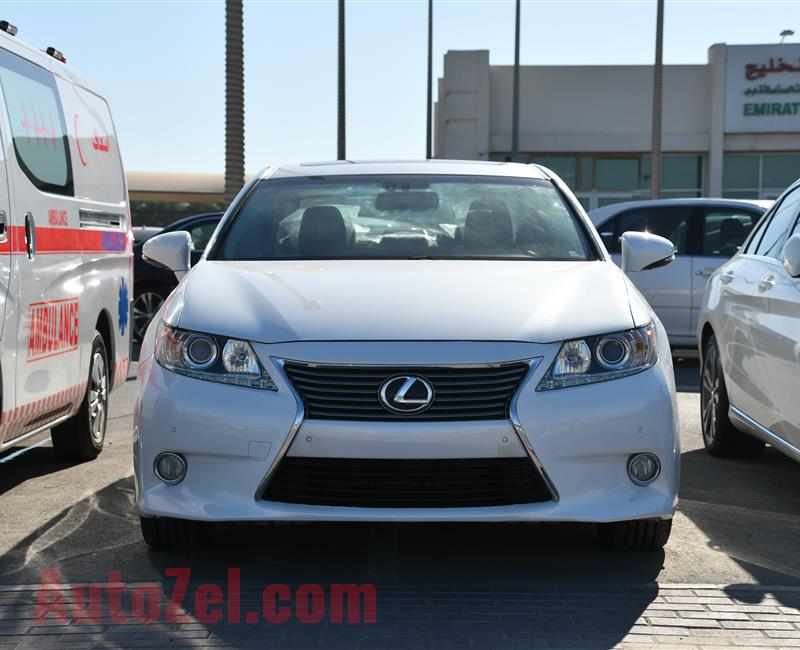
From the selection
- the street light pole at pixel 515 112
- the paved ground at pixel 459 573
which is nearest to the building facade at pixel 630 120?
the street light pole at pixel 515 112

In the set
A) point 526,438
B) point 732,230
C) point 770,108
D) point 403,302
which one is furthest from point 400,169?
point 770,108

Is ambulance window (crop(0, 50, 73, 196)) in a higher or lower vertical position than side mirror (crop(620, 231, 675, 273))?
higher

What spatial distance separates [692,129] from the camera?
36.8 meters

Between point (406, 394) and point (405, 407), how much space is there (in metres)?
0.04

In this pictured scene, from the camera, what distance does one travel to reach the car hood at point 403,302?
4.38m

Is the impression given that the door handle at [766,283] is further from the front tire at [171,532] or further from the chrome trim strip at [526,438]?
the front tire at [171,532]

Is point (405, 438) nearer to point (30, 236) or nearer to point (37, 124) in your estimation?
point (30, 236)

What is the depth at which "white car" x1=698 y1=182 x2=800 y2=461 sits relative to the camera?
557cm

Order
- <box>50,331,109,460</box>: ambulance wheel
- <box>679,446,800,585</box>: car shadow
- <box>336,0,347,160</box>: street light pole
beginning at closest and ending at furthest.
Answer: <box>679,446,800,585</box>: car shadow, <box>50,331,109,460</box>: ambulance wheel, <box>336,0,347,160</box>: street light pole

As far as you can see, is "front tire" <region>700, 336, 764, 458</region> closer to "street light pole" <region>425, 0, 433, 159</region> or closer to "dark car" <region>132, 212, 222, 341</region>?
"dark car" <region>132, 212, 222, 341</region>

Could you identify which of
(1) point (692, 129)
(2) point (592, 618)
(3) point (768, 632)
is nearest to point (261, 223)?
(2) point (592, 618)

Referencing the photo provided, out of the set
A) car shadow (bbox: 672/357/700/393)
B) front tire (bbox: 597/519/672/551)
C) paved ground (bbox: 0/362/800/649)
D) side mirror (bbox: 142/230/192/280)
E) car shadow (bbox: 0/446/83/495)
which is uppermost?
side mirror (bbox: 142/230/192/280)

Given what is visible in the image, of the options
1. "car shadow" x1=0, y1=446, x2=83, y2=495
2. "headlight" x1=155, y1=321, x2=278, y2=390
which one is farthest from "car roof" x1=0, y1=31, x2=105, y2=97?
"car shadow" x1=0, y1=446, x2=83, y2=495

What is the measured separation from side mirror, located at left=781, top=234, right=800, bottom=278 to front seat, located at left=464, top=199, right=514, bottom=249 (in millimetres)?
1201
